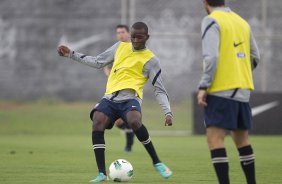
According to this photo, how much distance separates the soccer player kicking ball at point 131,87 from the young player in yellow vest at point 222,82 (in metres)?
2.21

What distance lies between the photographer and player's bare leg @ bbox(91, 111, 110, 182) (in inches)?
415

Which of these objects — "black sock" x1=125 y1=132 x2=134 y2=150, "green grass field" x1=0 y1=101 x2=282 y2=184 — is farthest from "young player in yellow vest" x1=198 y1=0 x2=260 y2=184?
"black sock" x1=125 y1=132 x2=134 y2=150

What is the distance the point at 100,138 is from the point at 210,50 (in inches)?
110

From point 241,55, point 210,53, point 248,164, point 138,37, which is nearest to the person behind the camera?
point 210,53

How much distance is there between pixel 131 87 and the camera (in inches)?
429

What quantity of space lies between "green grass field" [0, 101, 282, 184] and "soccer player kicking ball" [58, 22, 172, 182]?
0.66 m

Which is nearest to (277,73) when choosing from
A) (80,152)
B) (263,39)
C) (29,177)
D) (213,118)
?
(263,39)

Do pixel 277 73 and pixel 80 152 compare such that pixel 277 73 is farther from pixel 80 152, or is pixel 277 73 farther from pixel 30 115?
pixel 80 152

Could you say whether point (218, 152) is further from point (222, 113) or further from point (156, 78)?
point (156, 78)

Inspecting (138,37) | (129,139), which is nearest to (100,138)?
(138,37)

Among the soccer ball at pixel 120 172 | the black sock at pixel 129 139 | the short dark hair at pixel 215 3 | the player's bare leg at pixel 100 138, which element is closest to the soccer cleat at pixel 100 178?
the player's bare leg at pixel 100 138

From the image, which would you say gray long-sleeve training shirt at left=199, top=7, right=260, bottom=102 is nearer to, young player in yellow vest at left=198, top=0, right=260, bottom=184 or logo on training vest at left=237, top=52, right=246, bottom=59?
young player in yellow vest at left=198, top=0, right=260, bottom=184

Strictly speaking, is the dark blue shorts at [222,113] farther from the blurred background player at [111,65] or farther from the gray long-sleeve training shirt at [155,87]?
the blurred background player at [111,65]

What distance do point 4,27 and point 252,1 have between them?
26.7 ft
